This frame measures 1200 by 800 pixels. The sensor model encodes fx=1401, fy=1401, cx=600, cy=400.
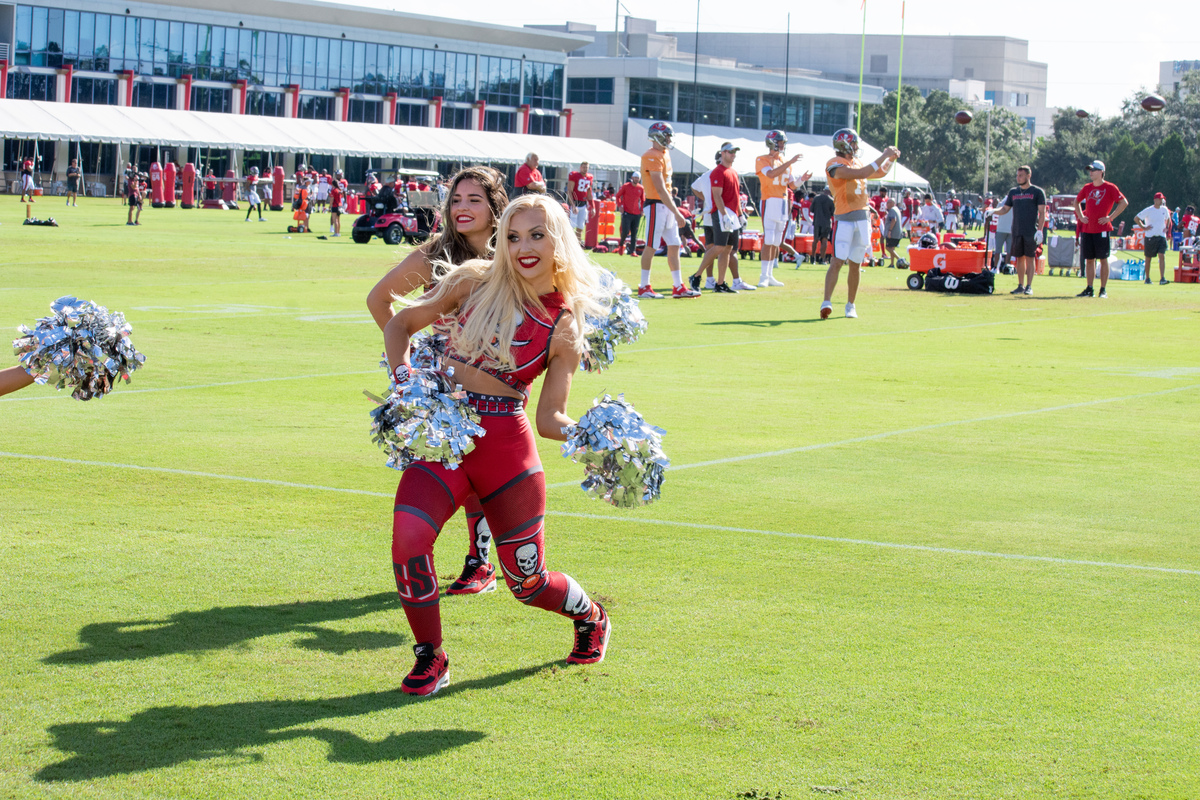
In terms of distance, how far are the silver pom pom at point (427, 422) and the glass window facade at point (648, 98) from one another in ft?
339

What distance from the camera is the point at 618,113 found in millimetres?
107062

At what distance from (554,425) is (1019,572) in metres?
2.58

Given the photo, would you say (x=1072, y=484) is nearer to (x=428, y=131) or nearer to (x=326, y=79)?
(x=428, y=131)

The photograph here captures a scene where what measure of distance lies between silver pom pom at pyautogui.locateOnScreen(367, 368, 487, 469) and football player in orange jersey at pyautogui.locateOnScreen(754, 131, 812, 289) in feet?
64.5

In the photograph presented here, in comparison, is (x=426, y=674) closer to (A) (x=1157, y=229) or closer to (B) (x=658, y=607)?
(B) (x=658, y=607)

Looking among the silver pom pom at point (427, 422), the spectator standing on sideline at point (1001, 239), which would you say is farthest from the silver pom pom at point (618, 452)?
the spectator standing on sideline at point (1001, 239)

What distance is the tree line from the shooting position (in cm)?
10912

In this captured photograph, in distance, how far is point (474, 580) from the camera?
5.92 metres

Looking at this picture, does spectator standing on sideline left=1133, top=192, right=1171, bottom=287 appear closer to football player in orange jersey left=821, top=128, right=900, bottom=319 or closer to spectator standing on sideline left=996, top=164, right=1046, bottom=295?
spectator standing on sideline left=996, top=164, right=1046, bottom=295

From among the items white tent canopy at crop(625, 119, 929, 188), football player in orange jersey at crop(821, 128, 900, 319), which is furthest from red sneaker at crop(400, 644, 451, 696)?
white tent canopy at crop(625, 119, 929, 188)

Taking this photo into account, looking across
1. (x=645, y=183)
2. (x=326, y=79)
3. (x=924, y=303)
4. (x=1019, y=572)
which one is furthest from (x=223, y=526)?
(x=326, y=79)

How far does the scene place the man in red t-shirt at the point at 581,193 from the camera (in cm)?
3297

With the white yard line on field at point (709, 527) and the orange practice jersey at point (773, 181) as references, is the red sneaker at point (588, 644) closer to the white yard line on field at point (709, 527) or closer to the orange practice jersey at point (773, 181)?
the white yard line on field at point (709, 527)

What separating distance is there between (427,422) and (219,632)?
131cm
